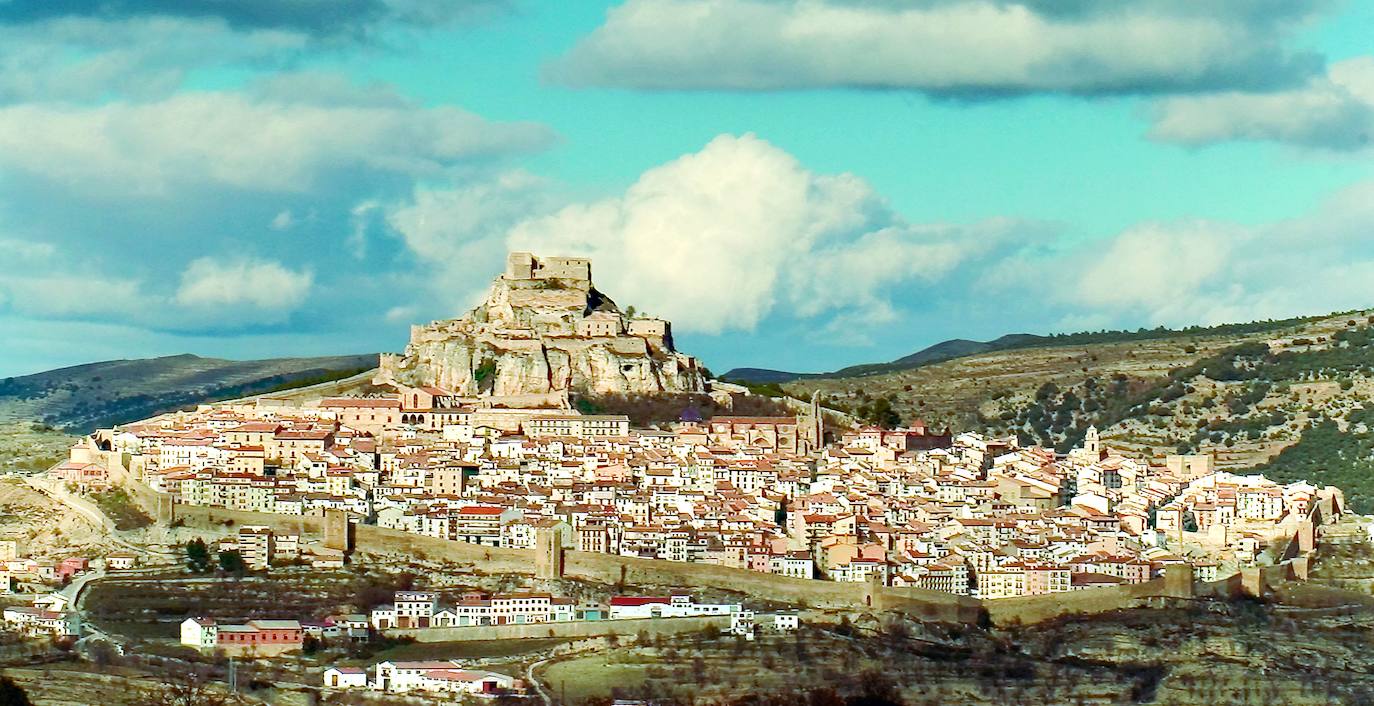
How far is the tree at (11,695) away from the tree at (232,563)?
10154 mm

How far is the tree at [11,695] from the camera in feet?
186

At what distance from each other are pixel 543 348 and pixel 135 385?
58.1 metres

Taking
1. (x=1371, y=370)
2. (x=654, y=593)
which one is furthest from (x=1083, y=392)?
(x=654, y=593)

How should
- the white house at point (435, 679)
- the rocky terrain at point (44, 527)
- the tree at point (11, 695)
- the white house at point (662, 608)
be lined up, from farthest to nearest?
the rocky terrain at point (44, 527), the white house at point (662, 608), the white house at point (435, 679), the tree at point (11, 695)

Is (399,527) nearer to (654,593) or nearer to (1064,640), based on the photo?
(654,593)

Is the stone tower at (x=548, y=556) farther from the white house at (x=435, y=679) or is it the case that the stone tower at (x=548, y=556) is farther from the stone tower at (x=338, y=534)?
the white house at (x=435, y=679)

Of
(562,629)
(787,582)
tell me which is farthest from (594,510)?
(562,629)

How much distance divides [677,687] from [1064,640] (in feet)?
32.4

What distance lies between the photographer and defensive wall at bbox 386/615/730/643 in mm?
64062

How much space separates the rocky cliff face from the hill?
7.59 metres

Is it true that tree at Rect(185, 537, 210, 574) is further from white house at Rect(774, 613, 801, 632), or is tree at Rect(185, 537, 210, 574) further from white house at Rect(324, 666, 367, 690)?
white house at Rect(774, 613, 801, 632)

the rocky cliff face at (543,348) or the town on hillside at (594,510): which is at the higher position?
the rocky cliff face at (543,348)

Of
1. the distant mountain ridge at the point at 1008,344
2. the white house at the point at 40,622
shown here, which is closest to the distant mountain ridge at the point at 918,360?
the distant mountain ridge at the point at 1008,344

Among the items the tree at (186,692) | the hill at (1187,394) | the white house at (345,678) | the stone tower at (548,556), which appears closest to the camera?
the tree at (186,692)
